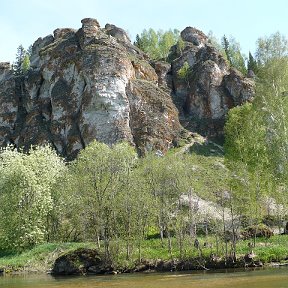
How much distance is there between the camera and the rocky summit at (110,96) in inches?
4254

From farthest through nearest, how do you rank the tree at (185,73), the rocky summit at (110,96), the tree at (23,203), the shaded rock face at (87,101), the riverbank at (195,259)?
1. the tree at (185,73)
2. the rocky summit at (110,96)
3. the shaded rock face at (87,101)
4. the tree at (23,203)
5. the riverbank at (195,259)

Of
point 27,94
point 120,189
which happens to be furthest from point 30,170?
point 27,94

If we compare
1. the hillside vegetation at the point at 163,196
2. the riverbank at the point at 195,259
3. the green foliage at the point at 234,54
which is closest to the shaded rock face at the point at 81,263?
the riverbank at the point at 195,259

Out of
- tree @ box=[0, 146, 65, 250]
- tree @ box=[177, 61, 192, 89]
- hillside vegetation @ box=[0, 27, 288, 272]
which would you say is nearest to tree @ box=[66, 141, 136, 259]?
hillside vegetation @ box=[0, 27, 288, 272]

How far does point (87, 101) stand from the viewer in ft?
360

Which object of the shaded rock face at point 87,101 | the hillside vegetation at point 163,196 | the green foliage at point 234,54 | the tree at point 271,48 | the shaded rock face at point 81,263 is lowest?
the shaded rock face at point 81,263

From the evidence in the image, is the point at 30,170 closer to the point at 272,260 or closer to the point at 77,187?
the point at 77,187

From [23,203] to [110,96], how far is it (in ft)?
173

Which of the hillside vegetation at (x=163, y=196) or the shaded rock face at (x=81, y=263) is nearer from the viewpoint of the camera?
the shaded rock face at (x=81, y=263)

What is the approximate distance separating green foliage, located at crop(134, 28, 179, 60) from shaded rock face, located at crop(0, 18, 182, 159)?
1259 inches

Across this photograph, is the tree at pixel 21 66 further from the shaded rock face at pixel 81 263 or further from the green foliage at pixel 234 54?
the shaded rock face at pixel 81 263

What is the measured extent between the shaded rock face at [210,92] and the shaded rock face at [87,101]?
29.0ft

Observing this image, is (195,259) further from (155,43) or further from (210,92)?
(155,43)

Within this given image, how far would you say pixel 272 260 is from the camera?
4144cm
